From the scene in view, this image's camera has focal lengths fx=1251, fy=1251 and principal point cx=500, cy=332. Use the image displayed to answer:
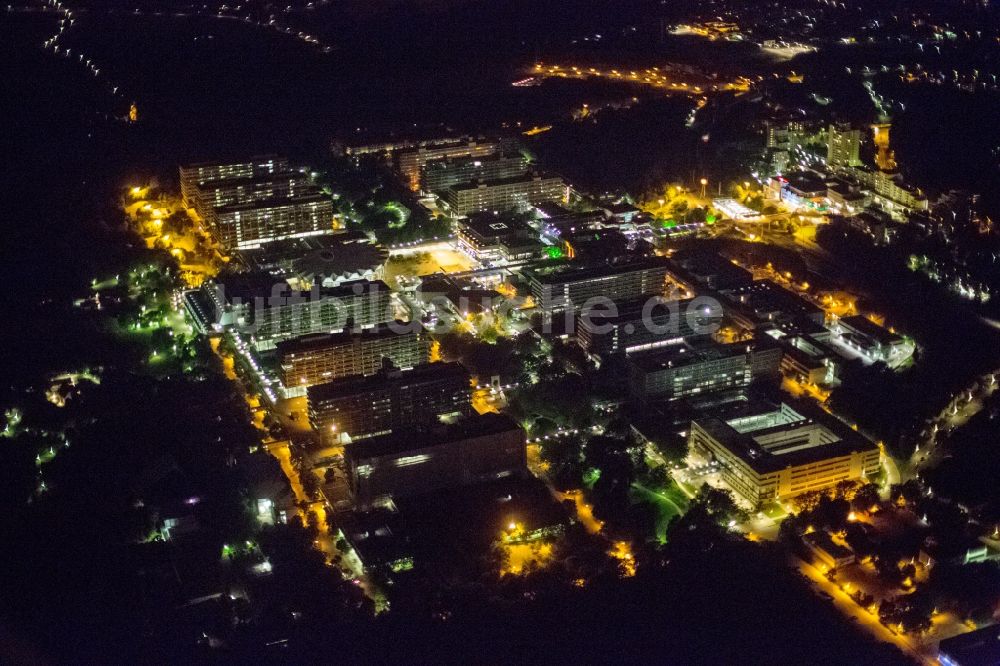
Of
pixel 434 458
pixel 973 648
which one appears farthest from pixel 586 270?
pixel 973 648

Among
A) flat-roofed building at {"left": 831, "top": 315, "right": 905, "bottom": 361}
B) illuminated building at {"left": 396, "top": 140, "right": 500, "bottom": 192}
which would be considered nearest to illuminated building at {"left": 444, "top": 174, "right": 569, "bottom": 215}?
illuminated building at {"left": 396, "top": 140, "right": 500, "bottom": 192}

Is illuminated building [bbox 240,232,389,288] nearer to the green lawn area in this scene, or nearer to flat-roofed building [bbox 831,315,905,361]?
the green lawn area

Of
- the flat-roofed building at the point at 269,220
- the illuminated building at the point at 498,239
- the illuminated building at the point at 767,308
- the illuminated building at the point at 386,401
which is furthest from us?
the flat-roofed building at the point at 269,220

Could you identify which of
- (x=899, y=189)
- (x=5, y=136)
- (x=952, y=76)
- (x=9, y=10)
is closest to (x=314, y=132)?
(x=5, y=136)

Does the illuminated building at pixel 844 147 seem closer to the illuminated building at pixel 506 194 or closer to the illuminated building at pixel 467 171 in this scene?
the illuminated building at pixel 506 194

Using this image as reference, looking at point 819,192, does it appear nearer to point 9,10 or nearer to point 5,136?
point 5,136

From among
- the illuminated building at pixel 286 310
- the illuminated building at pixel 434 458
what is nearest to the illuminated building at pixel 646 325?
the illuminated building at pixel 286 310

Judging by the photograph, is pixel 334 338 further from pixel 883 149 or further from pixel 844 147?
pixel 883 149
